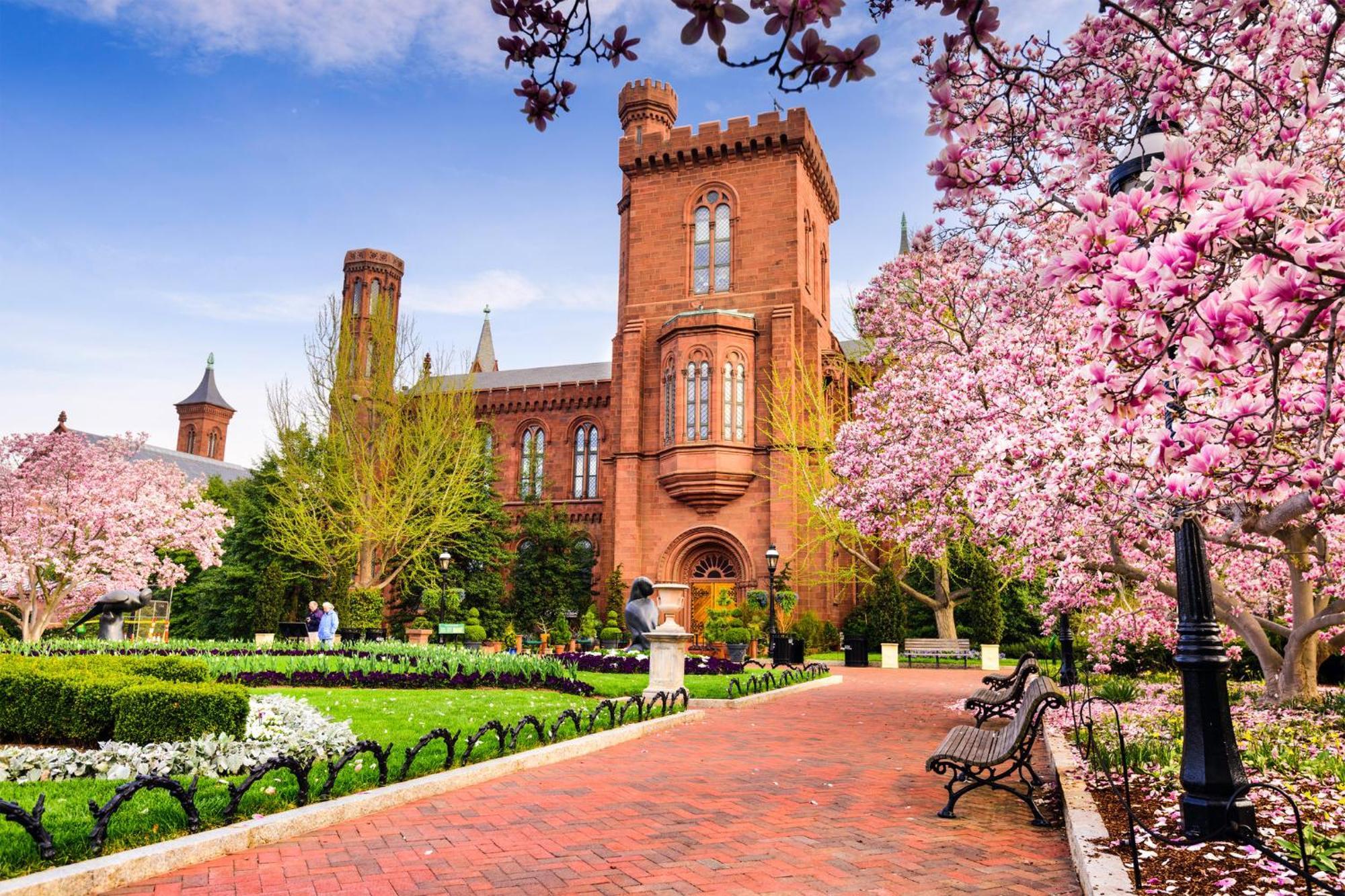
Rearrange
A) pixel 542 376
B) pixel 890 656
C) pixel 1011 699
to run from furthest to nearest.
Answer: pixel 542 376 < pixel 890 656 < pixel 1011 699

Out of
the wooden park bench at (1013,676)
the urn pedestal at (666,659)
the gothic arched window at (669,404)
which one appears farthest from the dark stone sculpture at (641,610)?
the gothic arched window at (669,404)

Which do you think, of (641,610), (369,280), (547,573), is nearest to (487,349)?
(369,280)

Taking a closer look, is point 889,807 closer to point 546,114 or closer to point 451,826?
point 451,826

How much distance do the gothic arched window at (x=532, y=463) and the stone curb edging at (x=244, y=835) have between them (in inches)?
1157

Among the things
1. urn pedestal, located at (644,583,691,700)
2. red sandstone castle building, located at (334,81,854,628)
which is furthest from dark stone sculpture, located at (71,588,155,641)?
red sandstone castle building, located at (334,81,854,628)

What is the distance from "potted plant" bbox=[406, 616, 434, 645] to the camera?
86.6 ft

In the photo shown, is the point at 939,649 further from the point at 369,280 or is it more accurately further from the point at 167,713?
the point at 369,280

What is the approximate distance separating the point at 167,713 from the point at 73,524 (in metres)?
17.1

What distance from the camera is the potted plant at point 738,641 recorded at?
70.8 ft

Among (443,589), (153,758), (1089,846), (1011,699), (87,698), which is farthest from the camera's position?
(443,589)

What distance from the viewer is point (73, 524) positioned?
20125mm

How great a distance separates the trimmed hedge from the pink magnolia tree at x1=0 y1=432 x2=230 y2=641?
1467 cm

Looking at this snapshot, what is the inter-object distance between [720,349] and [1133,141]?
23.8 meters

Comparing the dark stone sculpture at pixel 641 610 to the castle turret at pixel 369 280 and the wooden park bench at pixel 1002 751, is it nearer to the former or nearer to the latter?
the wooden park bench at pixel 1002 751
